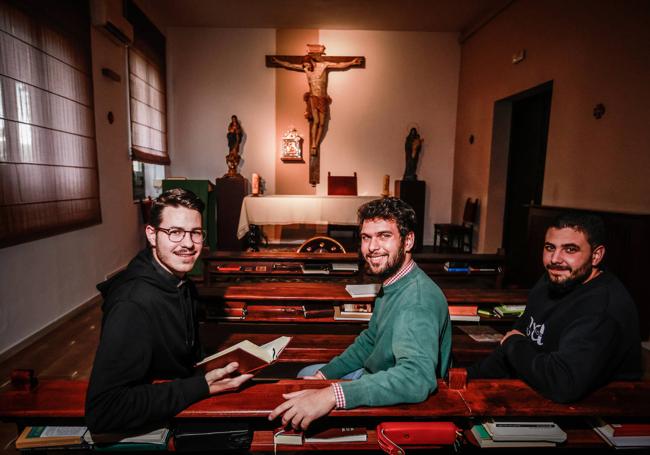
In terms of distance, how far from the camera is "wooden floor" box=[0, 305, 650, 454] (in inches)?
94.3

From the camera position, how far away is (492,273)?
306cm

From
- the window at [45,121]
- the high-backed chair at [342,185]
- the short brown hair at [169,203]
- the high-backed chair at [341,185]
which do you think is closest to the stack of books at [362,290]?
the short brown hair at [169,203]

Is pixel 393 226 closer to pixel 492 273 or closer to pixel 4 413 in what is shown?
pixel 4 413

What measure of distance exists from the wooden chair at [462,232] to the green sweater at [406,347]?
4836 millimetres

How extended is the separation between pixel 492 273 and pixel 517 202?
2.77 meters

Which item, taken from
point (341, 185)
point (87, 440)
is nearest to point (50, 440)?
point (87, 440)

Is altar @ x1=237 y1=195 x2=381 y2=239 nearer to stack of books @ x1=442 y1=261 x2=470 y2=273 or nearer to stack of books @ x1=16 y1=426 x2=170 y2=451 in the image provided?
stack of books @ x1=442 y1=261 x2=470 y2=273

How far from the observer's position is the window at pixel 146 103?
4.98 metres

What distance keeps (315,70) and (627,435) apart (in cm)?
636

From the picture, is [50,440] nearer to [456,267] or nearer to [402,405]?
[402,405]

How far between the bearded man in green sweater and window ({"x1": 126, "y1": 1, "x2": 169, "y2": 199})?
460 cm

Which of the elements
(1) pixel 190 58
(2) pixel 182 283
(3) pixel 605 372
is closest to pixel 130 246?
(1) pixel 190 58

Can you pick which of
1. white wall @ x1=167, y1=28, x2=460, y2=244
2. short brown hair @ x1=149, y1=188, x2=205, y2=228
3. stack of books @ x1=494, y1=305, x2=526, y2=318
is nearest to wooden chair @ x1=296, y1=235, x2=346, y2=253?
stack of books @ x1=494, y1=305, x2=526, y2=318

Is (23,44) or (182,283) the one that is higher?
(23,44)
